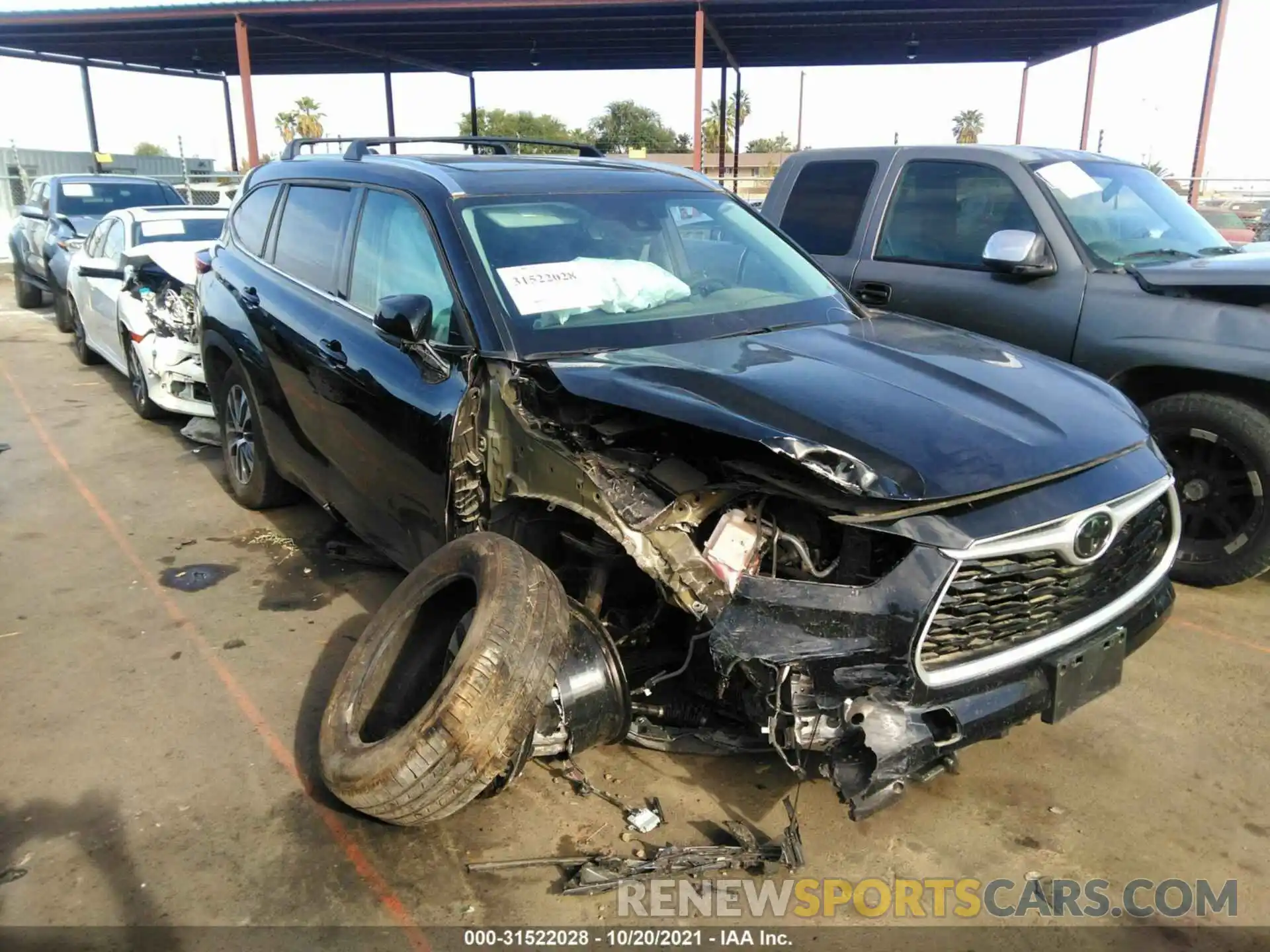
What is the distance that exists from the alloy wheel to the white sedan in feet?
18.5

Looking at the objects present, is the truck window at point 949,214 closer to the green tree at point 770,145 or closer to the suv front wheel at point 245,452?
the suv front wheel at point 245,452

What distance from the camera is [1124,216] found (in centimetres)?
504

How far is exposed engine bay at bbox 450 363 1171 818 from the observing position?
2.41 m

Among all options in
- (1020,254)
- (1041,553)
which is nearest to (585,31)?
(1020,254)

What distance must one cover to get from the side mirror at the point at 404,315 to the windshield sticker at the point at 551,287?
308mm

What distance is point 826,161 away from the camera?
5910mm

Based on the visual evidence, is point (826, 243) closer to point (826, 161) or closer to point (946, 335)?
point (826, 161)

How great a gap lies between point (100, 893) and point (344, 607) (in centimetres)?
187

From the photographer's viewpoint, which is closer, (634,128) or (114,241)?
(114,241)

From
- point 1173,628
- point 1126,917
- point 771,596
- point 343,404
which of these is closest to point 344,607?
point 343,404

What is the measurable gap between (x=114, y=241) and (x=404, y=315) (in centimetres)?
767

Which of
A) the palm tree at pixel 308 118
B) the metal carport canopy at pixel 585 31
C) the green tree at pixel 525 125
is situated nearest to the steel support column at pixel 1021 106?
the metal carport canopy at pixel 585 31

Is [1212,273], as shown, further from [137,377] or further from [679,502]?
[137,377]

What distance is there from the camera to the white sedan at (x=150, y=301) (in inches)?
283
